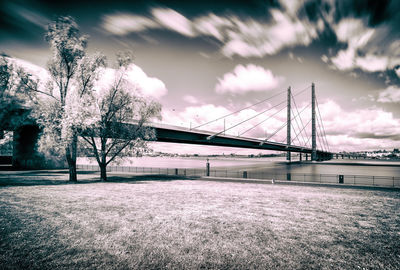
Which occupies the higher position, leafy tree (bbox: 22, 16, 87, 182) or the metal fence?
leafy tree (bbox: 22, 16, 87, 182)

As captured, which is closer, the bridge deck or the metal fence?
the metal fence

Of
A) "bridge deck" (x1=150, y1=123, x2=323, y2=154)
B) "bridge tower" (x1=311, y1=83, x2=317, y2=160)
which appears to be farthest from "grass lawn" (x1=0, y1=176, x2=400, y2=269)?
"bridge tower" (x1=311, y1=83, x2=317, y2=160)

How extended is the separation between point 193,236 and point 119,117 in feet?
67.9

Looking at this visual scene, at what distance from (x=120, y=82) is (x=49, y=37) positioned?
8735 mm

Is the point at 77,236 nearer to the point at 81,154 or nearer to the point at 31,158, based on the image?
the point at 81,154

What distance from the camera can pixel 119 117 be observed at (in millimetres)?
25375

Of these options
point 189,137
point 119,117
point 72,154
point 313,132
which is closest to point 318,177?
point 189,137

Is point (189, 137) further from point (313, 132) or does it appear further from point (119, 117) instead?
point (313, 132)

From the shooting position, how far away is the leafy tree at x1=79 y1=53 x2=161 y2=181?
2402 centimetres

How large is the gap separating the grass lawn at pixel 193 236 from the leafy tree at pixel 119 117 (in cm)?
1186

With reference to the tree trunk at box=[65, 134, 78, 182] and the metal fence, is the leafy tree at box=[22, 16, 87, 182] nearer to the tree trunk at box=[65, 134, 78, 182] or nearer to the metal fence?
the tree trunk at box=[65, 134, 78, 182]

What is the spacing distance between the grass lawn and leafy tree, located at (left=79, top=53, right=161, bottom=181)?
38.9ft

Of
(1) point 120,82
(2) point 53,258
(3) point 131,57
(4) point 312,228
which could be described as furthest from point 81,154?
(4) point 312,228

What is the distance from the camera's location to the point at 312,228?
9.67 m
